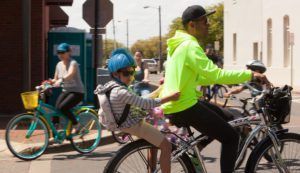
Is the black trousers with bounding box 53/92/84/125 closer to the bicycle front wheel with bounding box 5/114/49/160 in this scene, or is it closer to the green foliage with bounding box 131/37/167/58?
the bicycle front wheel with bounding box 5/114/49/160

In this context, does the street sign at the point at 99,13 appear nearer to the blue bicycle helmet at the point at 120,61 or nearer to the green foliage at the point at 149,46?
the blue bicycle helmet at the point at 120,61

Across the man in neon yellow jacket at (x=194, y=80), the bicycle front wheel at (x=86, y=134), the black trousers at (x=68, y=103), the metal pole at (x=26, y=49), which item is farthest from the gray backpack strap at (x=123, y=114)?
the metal pole at (x=26, y=49)

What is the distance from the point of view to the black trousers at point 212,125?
16.9 feet

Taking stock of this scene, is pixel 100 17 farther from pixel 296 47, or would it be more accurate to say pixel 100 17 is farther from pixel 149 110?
pixel 296 47

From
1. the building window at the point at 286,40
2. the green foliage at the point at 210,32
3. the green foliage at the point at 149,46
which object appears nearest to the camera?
the building window at the point at 286,40

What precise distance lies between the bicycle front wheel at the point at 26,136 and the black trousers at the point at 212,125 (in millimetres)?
4021

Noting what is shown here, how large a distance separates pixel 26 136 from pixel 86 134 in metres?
1.06

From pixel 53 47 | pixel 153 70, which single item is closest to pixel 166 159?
pixel 53 47

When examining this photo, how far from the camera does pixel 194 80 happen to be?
5.21 m

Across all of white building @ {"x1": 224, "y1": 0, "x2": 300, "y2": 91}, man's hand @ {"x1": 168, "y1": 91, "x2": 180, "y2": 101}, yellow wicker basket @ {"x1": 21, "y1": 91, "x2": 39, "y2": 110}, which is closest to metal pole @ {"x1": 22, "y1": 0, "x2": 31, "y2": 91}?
yellow wicker basket @ {"x1": 21, "y1": 91, "x2": 39, "y2": 110}

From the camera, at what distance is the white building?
3319 cm

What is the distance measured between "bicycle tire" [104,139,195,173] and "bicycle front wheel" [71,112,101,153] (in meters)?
4.44

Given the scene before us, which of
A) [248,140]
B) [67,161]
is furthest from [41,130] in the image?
[248,140]

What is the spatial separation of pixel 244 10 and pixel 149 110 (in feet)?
133
